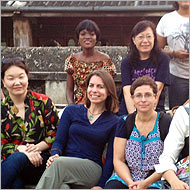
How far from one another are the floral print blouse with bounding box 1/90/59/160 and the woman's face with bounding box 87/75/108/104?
1.29ft

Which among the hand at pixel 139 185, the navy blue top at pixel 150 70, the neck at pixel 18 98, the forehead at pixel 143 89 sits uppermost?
the navy blue top at pixel 150 70

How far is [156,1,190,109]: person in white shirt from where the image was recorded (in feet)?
12.0

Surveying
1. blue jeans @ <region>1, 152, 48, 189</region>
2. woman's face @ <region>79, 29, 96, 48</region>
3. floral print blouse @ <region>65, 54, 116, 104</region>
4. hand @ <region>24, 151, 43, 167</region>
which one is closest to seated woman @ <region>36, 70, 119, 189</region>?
hand @ <region>24, 151, 43, 167</region>

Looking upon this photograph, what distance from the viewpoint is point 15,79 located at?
304 centimetres

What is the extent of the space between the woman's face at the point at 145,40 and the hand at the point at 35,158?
1.41 metres

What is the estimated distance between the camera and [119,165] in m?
2.75

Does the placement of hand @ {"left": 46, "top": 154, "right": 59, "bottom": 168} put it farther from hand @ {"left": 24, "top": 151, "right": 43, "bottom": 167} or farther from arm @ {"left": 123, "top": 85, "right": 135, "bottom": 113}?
arm @ {"left": 123, "top": 85, "right": 135, "bottom": 113}

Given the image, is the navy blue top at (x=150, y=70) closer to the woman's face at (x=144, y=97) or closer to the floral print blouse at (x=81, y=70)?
the floral print blouse at (x=81, y=70)

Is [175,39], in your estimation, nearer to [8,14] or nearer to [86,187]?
[86,187]

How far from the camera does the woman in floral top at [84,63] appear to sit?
3.88 m

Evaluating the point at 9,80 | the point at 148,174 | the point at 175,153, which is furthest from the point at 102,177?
the point at 9,80

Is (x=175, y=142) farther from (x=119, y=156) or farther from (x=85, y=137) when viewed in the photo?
(x=85, y=137)

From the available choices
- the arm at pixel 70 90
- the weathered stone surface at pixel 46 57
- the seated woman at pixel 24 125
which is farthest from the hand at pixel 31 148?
the weathered stone surface at pixel 46 57

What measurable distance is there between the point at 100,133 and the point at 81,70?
3.69 ft
